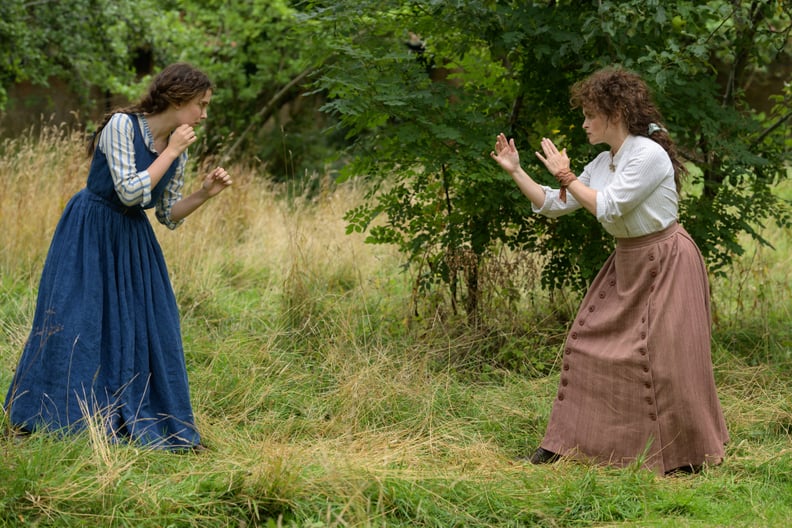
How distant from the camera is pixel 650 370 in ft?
14.0

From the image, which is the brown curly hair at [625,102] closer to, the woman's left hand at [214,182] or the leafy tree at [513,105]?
the leafy tree at [513,105]

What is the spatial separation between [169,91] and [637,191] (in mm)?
2085

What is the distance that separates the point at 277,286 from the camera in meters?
7.42

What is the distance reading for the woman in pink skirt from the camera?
13.9ft

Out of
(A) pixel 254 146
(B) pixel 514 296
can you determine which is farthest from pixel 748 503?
(A) pixel 254 146

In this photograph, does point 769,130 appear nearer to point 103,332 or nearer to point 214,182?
point 214,182

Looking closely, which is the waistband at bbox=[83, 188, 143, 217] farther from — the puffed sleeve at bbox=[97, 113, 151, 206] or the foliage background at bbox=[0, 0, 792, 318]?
the foliage background at bbox=[0, 0, 792, 318]

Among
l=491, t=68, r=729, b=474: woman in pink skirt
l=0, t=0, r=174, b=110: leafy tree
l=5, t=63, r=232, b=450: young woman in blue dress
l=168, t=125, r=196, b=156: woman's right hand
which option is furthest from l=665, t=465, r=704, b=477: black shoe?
l=0, t=0, r=174, b=110: leafy tree

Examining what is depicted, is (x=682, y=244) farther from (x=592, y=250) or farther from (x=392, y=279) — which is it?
(x=392, y=279)

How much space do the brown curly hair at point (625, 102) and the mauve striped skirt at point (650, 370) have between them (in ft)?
1.39

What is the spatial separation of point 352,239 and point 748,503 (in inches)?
187

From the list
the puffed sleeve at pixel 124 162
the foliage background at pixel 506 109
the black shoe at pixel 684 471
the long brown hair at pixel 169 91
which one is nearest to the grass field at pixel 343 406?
the black shoe at pixel 684 471

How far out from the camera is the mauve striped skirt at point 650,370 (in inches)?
168

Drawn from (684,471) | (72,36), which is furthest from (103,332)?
(72,36)
